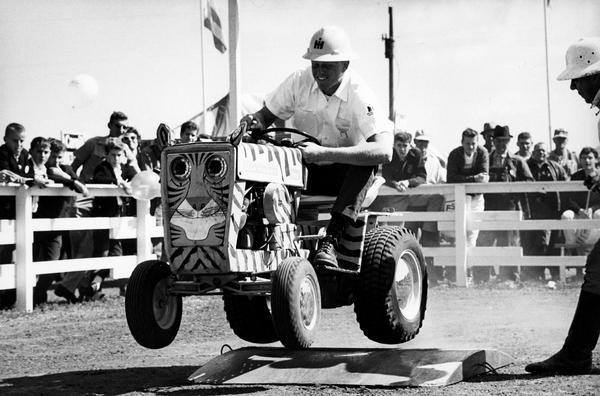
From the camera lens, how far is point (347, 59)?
7395mm

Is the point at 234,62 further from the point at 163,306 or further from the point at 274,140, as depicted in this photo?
the point at 163,306

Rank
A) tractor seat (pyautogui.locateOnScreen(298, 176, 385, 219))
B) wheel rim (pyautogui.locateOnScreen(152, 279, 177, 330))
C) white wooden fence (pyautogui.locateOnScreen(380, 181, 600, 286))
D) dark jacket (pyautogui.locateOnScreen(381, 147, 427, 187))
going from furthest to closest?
dark jacket (pyautogui.locateOnScreen(381, 147, 427, 187)) < white wooden fence (pyautogui.locateOnScreen(380, 181, 600, 286)) < tractor seat (pyautogui.locateOnScreen(298, 176, 385, 219)) < wheel rim (pyautogui.locateOnScreen(152, 279, 177, 330))

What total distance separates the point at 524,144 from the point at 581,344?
33.1ft

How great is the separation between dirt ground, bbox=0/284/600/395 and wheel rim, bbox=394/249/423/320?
33.0 inches

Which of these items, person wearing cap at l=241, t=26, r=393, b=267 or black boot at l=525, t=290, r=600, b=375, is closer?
black boot at l=525, t=290, r=600, b=375

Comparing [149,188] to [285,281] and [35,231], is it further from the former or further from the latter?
[285,281]

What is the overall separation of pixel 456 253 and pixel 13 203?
6.32m

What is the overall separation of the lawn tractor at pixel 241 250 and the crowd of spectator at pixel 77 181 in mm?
5128

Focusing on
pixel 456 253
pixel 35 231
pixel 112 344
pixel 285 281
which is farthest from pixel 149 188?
pixel 285 281

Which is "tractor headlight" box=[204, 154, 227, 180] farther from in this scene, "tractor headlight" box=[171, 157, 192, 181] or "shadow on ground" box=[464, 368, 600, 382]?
"shadow on ground" box=[464, 368, 600, 382]

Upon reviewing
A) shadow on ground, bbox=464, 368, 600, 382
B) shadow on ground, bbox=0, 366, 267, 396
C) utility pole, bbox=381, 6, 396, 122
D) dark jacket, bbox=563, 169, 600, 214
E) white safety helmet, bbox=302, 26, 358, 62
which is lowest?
shadow on ground, bbox=0, 366, 267, 396

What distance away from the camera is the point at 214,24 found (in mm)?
18781

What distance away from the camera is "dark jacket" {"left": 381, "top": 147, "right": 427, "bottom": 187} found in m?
15.5

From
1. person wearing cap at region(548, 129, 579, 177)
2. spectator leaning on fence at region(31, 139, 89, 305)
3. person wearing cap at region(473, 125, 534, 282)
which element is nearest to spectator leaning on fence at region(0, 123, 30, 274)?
spectator leaning on fence at region(31, 139, 89, 305)
